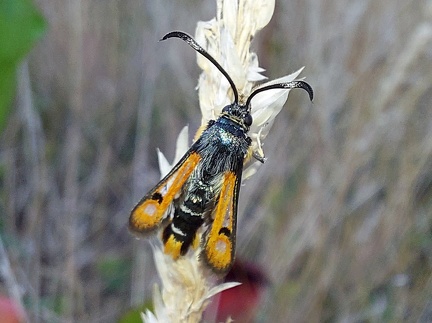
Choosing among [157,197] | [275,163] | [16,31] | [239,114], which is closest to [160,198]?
[157,197]

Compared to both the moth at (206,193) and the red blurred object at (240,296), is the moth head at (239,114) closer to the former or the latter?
the moth at (206,193)

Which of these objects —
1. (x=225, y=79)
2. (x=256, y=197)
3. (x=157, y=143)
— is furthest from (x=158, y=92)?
(x=225, y=79)

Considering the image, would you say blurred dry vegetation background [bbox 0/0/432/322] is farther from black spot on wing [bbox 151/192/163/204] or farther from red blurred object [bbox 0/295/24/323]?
black spot on wing [bbox 151/192/163/204]

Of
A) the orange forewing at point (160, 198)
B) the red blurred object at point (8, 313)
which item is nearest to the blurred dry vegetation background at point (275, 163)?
the red blurred object at point (8, 313)

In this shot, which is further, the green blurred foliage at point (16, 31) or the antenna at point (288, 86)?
the green blurred foliage at point (16, 31)

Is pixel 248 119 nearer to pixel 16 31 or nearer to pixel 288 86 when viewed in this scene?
pixel 288 86

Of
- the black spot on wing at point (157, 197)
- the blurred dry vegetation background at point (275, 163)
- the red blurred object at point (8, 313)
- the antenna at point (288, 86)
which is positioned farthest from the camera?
the blurred dry vegetation background at point (275, 163)

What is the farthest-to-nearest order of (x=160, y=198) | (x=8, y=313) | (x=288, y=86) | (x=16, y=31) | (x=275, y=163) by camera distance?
(x=275, y=163) → (x=16, y=31) → (x=8, y=313) → (x=160, y=198) → (x=288, y=86)
